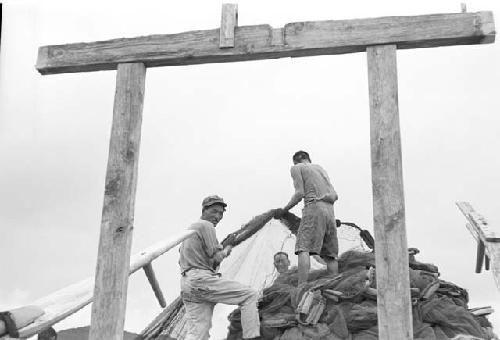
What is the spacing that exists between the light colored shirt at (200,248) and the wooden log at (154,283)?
722 mm

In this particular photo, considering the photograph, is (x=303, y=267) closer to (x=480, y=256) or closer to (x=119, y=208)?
(x=119, y=208)

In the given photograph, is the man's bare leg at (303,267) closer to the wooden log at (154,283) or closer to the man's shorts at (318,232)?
the man's shorts at (318,232)

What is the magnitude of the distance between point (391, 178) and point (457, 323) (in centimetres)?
184

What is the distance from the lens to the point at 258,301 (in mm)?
5457

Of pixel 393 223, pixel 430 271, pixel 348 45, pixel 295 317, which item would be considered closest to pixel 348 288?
pixel 295 317

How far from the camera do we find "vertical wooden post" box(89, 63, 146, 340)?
374cm

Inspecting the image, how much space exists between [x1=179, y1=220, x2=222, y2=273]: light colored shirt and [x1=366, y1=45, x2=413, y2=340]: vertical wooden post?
2343 mm

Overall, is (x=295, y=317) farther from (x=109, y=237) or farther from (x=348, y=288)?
(x=109, y=237)

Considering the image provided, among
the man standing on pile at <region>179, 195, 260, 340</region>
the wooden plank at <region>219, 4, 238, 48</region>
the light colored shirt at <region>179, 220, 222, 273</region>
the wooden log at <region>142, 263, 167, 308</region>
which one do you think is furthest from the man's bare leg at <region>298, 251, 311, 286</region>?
the wooden plank at <region>219, 4, 238, 48</region>

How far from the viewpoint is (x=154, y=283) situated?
6484 mm

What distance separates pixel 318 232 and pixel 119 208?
2.70m

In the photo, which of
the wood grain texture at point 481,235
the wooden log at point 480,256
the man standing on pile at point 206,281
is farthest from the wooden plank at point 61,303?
the wooden log at point 480,256

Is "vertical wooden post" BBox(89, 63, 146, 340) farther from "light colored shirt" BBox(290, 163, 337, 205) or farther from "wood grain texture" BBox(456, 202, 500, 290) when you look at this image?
A: "wood grain texture" BBox(456, 202, 500, 290)

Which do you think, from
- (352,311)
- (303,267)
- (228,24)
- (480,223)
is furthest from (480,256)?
(228,24)
